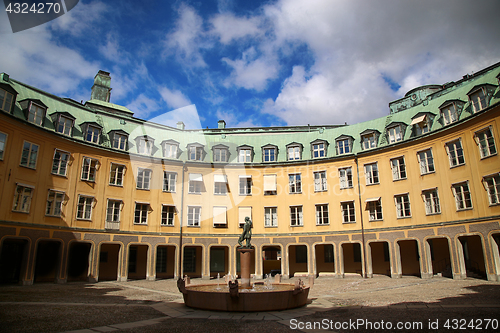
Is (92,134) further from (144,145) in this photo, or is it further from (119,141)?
(144,145)

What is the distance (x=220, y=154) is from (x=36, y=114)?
19274 millimetres

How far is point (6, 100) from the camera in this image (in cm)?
2716

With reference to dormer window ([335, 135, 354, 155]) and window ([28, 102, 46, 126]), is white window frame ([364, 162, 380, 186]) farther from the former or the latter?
window ([28, 102, 46, 126])

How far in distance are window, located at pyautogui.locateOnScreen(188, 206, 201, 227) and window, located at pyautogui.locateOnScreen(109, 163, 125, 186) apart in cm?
814

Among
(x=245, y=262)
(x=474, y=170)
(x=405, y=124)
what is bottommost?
(x=245, y=262)

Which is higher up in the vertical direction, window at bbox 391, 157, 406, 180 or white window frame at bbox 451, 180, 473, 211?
window at bbox 391, 157, 406, 180

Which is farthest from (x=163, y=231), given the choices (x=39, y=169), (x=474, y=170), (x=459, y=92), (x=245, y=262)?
(x=459, y=92)

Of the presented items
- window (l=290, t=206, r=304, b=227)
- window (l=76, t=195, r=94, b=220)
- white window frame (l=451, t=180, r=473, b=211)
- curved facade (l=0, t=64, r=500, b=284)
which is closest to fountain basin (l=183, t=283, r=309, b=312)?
curved facade (l=0, t=64, r=500, b=284)

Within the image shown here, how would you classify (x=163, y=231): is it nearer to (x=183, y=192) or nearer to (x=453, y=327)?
(x=183, y=192)

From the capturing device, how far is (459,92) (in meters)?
30.8

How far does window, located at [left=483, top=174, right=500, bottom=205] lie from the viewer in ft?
84.2

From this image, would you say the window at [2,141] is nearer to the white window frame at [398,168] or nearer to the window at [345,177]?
the window at [345,177]

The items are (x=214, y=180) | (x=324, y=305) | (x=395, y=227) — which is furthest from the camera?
(x=214, y=180)

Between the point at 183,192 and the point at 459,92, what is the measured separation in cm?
2941
